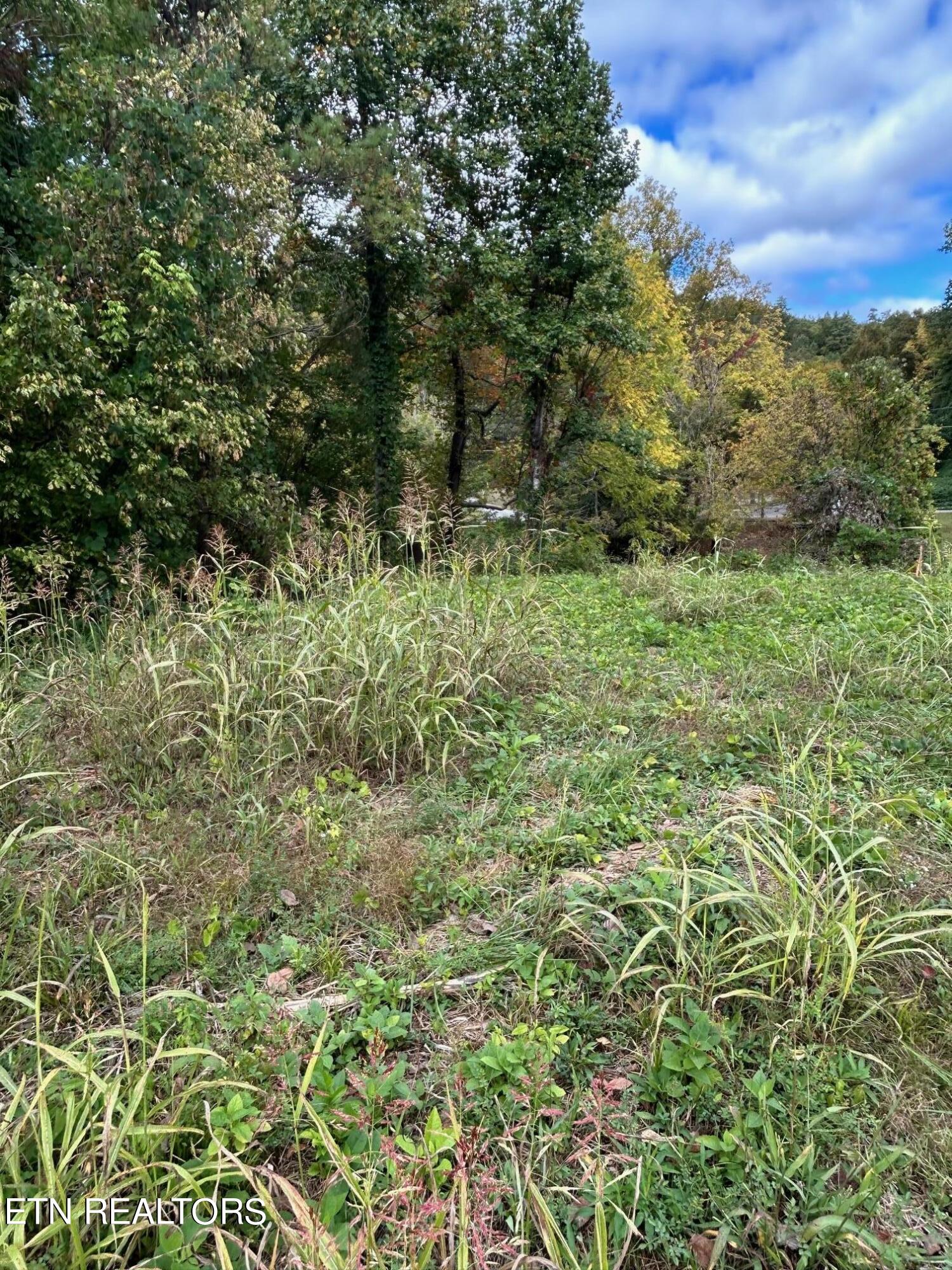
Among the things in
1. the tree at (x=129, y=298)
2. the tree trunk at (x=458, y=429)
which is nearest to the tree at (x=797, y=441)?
the tree trunk at (x=458, y=429)

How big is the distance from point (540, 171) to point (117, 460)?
27.1ft

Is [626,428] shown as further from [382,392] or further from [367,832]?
[367,832]

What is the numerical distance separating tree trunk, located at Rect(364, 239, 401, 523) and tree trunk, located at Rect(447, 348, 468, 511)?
114 cm

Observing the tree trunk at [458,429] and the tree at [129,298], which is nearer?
the tree at [129,298]

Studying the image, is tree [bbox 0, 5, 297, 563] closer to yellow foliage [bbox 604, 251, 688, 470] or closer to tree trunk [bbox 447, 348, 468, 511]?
tree trunk [bbox 447, 348, 468, 511]

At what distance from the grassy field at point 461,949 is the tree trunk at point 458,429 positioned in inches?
340

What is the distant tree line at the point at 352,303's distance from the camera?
4375 millimetres

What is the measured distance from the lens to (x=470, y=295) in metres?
10.3

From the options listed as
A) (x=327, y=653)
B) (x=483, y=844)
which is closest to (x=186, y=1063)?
(x=483, y=844)

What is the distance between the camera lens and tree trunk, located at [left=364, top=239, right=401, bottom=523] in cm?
988

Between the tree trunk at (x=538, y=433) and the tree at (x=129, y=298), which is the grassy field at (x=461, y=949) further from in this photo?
the tree trunk at (x=538, y=433)

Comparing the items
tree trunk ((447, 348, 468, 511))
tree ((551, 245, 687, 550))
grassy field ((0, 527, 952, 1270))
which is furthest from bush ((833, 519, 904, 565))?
grassy field ((0, 527, 952, 1270))

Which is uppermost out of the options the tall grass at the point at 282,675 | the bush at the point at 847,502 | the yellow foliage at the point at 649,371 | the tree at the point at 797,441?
the yellow foliage at the point at 649,371

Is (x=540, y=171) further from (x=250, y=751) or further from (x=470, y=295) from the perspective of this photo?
(x=250, y=751)
